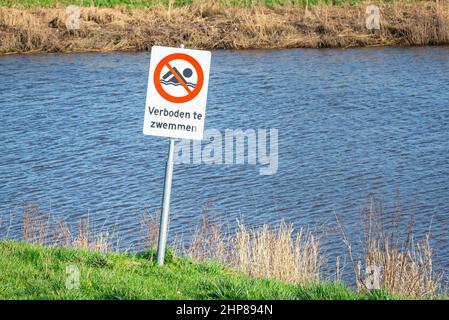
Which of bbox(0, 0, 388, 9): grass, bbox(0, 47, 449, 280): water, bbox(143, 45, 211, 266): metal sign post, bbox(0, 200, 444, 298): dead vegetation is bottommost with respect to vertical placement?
bbox(0, 47, 449, 280): water

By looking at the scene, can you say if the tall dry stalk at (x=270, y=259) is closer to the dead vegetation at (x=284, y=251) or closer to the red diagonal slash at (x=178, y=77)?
the dead vegetation at (x=284, y=251)

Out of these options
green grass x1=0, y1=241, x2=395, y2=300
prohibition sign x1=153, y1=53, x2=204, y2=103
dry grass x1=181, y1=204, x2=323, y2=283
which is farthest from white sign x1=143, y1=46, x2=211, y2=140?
dry grass x1=181, y1=204, x2=323, y2=283

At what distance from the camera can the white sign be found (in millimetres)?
9625

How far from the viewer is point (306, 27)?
3197 centimetres

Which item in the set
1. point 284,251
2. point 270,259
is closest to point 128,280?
point 284,251

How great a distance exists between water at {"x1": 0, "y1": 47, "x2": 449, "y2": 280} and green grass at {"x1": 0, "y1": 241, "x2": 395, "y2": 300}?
3937 mm

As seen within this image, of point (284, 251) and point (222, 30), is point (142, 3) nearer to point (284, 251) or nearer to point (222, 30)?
point (222, 30)

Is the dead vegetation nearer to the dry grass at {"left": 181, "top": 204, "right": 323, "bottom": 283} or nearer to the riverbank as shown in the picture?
the dry grass at {"left": 181, "top": 204, "right": 323, "bottom": 283}

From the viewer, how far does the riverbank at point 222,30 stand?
3095cm

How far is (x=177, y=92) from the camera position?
970 cm

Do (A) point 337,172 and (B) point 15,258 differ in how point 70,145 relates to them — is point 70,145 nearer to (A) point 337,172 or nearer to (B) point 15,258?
(A) point 337,172

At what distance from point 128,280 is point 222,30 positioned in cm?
2335

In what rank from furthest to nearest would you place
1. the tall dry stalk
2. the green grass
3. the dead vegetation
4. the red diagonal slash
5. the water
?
the water
the tall dry stalk
the dead vegetation
the red diagonal slash
the green grass
